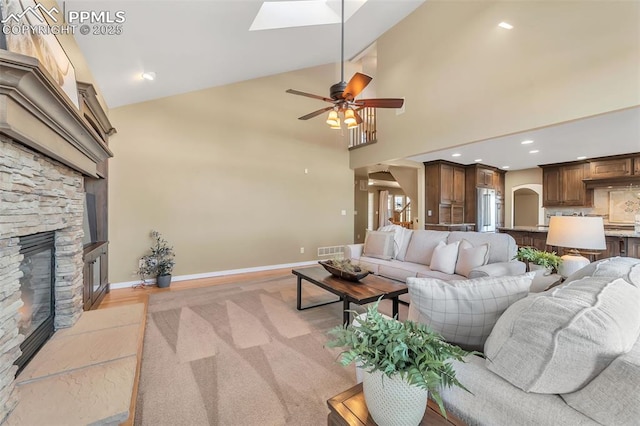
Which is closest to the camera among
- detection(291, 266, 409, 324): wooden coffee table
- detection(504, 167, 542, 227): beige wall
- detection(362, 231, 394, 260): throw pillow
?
detection(291, 266, 409, 324): wooden coffee table

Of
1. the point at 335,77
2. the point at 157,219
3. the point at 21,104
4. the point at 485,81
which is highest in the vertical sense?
the point at 335,77

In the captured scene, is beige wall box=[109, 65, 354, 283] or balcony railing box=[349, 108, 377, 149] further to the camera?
balcony railing box=[349, 108, 377, 149]

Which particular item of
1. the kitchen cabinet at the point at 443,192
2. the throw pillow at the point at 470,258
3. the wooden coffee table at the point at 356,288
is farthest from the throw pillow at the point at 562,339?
the kitchen cabinet at the point at 443,192

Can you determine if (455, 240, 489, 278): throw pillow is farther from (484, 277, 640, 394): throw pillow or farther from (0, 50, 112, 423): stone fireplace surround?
(0, 50, 112, 423): stone fireplace surround

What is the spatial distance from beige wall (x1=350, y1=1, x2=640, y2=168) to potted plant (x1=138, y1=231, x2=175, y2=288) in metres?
4.27

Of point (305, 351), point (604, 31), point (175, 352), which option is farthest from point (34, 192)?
point (604, 31)

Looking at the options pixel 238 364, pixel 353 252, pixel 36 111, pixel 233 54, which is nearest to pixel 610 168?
pixel 353 252

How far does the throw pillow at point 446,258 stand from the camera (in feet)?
10.4

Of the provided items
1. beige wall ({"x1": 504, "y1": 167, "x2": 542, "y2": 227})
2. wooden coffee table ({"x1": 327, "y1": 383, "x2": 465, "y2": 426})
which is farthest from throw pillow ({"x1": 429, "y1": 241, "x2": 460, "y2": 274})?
beige wall ({"x1": 504, "y1": 167, "x2": 542, "y2": 227})

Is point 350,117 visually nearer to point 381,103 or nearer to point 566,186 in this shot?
point 381,103

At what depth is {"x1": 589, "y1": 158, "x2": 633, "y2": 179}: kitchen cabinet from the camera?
17.1 feet

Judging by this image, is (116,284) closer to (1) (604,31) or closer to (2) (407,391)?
(2) (407,391)

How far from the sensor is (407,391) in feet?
2.48

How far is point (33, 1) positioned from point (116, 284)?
358 centimetres
